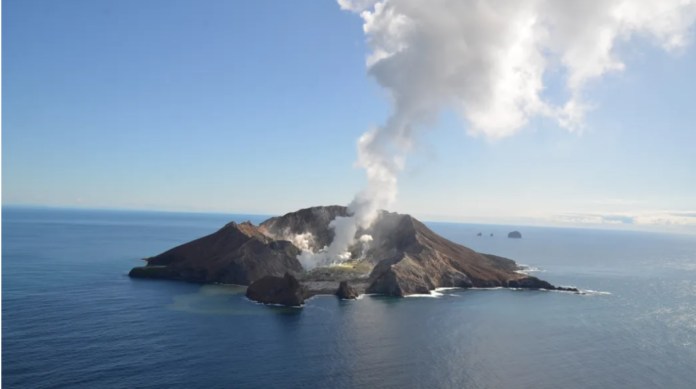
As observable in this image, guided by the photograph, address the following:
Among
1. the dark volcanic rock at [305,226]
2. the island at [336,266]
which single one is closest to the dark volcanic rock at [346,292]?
the island at [336,266]

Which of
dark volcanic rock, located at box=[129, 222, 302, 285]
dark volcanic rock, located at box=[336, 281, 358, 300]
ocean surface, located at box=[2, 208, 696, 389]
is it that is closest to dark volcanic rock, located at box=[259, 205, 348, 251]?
dark volcanic rock, located at box=[129, 222, 302, 285]

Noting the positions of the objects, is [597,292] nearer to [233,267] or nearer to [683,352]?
[683,352]

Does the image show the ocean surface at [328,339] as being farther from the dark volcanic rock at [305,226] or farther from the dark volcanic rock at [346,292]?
the dark volcanic rock at [305,226]

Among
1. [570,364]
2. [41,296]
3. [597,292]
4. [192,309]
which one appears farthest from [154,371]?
[597,292]

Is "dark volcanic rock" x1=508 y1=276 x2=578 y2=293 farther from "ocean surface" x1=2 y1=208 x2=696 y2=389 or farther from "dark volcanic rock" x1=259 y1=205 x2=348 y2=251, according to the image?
"dark volcanic rock" x1=259 y1=205 x2=348 y2=251

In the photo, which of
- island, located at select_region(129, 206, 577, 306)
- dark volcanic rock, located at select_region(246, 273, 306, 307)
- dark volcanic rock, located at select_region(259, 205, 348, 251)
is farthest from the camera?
dark volcanic rock, located at select_region(259, 205, 348, 251)
